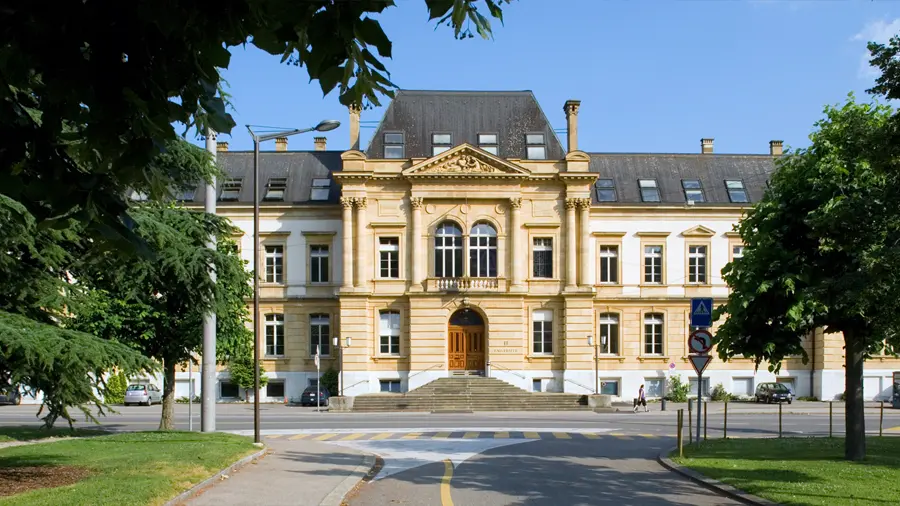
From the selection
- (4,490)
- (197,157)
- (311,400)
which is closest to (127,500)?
(4,490)

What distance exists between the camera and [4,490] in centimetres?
1345

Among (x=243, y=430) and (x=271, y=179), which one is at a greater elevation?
(x=271, y=179)

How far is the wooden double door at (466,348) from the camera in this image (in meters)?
49.1

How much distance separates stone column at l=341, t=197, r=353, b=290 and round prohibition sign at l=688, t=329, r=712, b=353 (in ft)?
99.7

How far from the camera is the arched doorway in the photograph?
49062 mm

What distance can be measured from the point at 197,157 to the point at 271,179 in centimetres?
2956

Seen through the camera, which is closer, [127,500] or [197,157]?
[127,500]

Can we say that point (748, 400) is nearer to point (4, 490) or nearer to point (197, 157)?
point (197, 157)

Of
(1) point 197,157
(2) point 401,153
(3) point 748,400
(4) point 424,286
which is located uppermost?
(2) point 401,153

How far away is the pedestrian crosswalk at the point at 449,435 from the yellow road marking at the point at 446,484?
734 centimetres

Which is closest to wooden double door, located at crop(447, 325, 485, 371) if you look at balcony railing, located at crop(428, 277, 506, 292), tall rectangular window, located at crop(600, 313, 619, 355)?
balcony railing, located at crop(428, 277, 506, 292)

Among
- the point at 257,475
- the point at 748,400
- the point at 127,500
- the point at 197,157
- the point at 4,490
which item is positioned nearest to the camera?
the point at 127,500

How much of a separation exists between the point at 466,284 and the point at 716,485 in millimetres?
33421

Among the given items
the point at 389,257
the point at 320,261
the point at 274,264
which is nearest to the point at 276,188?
the point at 274,264
